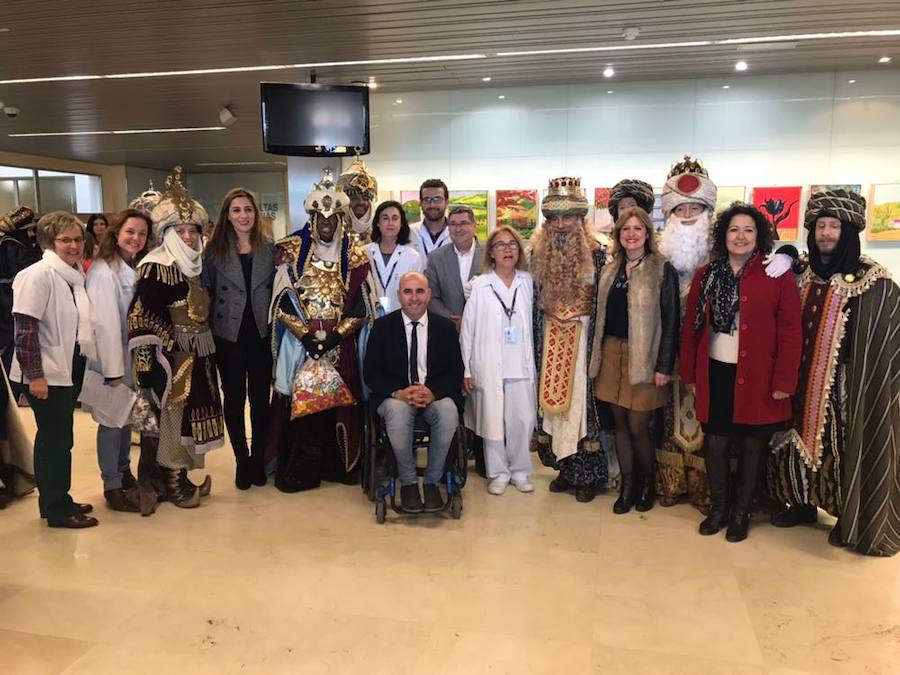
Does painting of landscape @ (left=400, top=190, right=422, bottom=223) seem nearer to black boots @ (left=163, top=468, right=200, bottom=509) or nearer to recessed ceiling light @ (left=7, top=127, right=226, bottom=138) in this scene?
recessed ceiling light @ (left=7, top=127, right=226, bottom=138)

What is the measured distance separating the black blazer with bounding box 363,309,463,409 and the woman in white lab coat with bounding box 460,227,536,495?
226 mm

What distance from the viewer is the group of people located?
10.2 feet

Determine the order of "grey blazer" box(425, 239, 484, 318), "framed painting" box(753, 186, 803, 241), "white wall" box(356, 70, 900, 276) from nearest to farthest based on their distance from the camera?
"grey blazer" box(425, 239, 484, 318)
"white wall" box(356, 70, 900, 276)
"framed painting" box(753, 186, 803, 241)

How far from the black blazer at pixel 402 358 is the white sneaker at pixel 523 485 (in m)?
0.72

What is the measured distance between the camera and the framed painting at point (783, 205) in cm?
650

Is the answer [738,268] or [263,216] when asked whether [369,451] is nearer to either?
[263,216]

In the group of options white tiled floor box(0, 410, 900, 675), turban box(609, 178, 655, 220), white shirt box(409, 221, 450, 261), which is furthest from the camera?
white shirt box(409, 221, 450, 261)

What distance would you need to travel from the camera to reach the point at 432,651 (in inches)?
95.2

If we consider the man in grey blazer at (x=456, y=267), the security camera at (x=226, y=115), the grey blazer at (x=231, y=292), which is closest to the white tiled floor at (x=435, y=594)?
the grey blazer at (x=231, y=292)

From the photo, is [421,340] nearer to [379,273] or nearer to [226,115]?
[379,273]

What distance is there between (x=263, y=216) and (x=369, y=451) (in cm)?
161

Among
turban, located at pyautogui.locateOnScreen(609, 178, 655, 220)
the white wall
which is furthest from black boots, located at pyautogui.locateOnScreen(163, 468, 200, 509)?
the white wall

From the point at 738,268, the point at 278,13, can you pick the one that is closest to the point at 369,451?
the point at 738,268

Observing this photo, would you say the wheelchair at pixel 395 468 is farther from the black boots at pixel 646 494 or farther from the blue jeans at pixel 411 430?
the black boots at pixel 646 494
